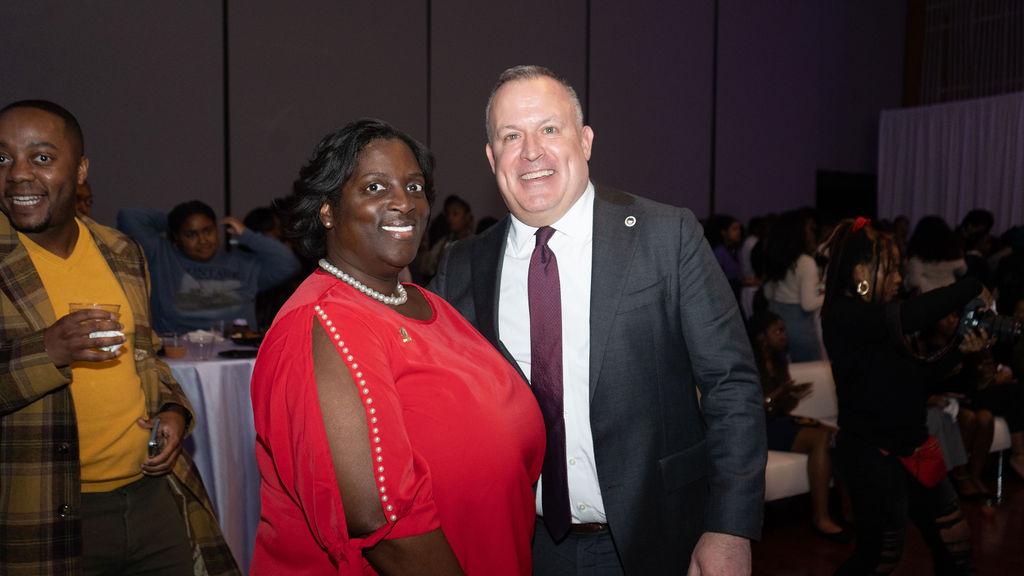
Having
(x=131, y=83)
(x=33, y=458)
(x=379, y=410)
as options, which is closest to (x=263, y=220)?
(x=131, y=83)

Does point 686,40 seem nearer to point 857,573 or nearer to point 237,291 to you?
point 237,291

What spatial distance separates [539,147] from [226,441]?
2029 millimetres

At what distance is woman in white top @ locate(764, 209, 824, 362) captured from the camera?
5.20 meters

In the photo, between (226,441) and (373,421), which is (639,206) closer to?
(373,421)

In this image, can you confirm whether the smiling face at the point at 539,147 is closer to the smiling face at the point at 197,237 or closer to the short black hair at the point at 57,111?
the short black hair at the point at 57,111

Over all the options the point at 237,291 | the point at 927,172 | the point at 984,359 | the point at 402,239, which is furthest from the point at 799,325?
the point at 927,172

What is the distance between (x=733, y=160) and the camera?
10.3 meters

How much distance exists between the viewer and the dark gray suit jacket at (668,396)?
60.6 inches

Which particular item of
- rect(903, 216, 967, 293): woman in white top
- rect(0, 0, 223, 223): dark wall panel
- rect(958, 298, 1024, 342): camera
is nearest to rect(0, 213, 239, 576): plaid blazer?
rect(958, 298, 1024, 342): camera

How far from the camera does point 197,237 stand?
3945 mm

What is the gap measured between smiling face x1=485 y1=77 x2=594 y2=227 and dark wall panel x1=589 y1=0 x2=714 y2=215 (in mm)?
7427

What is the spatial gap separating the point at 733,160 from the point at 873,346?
26.6 feet

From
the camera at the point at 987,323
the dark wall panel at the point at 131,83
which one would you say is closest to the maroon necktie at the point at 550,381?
the camera at the point at 987,323

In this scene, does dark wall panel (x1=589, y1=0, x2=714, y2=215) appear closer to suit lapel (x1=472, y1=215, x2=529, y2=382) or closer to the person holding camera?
the person holding camera
